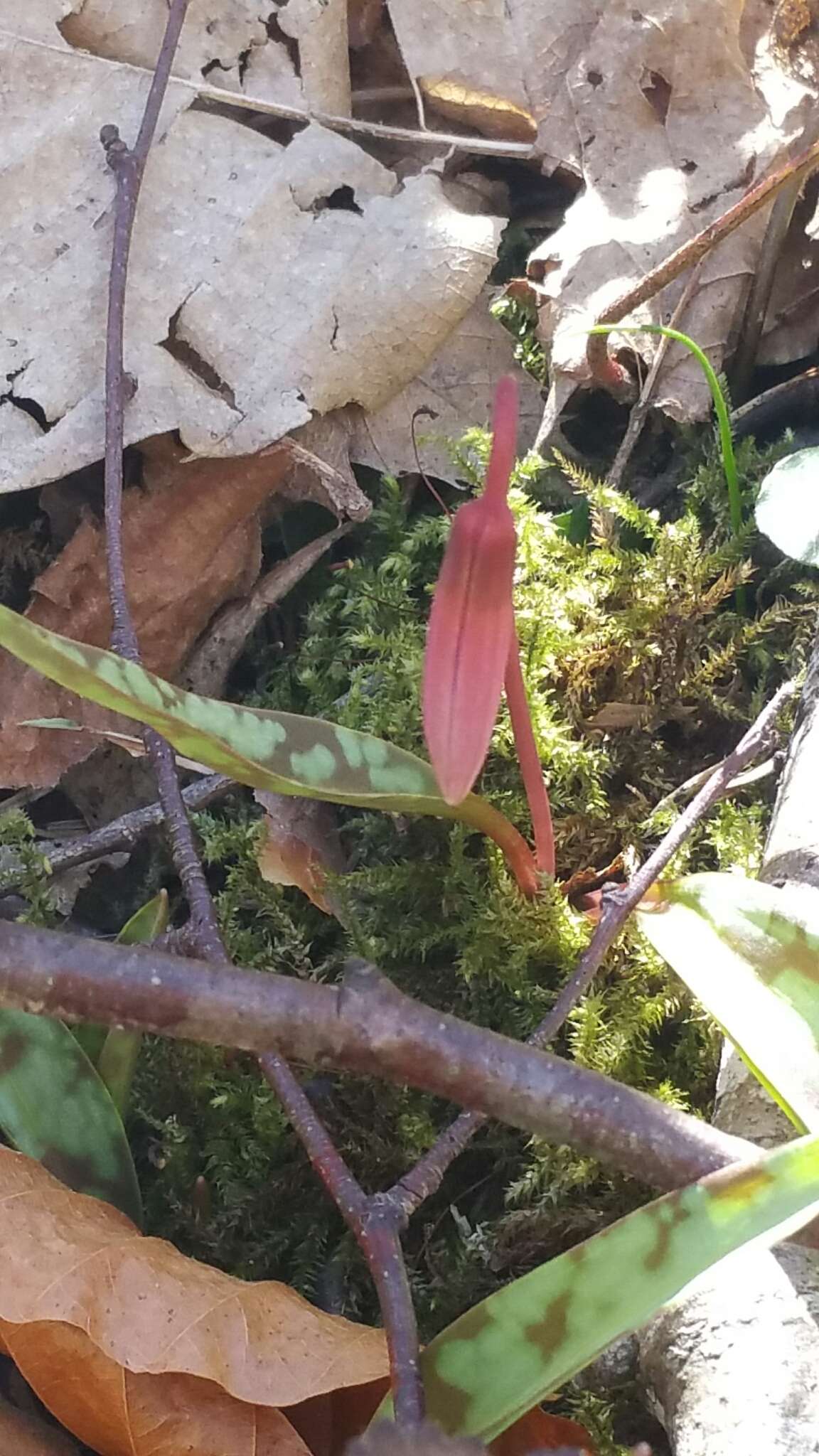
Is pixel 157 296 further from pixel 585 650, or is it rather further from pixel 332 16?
pixel 585 650

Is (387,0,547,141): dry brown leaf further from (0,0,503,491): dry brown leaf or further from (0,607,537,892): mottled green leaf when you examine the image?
(0,607,537,892): mottled green leaf

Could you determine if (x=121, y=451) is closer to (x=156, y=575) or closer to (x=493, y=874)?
(x=156, y=575)

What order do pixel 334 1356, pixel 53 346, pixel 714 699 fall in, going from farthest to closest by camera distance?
pixel 53 346, pixel 714 699, pixel 334 1356

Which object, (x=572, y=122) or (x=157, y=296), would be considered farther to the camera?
(x=572, y=122)

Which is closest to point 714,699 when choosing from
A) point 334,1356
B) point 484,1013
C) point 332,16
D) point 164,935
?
point 484,1013

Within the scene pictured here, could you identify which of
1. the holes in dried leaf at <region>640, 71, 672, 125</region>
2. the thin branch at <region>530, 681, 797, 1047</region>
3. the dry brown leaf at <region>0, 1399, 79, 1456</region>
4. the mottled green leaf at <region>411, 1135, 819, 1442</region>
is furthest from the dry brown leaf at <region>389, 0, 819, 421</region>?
the dry brown leaf at <region>0, 1399, 79, 1456</region>

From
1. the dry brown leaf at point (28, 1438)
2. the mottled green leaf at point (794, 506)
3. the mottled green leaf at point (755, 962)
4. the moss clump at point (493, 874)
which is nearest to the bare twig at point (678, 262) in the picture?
the moss clump at point (493, 874)

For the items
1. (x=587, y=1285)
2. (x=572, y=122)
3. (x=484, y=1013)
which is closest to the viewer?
(x=587, y=1285)

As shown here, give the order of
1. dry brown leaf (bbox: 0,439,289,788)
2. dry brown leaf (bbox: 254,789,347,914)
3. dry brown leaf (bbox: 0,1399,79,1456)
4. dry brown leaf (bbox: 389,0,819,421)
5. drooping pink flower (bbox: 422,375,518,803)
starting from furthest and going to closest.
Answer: dry brown leaf (bbox: 389,0,819,421), dry brown leaf (bbox: 0,439,289,788), dry brown leaf (bbox: 254,789,347,914), dry brown leaf (bbox: 0,1399,79,1456), drooping pink flower (bbox: 422,375,518,803)
